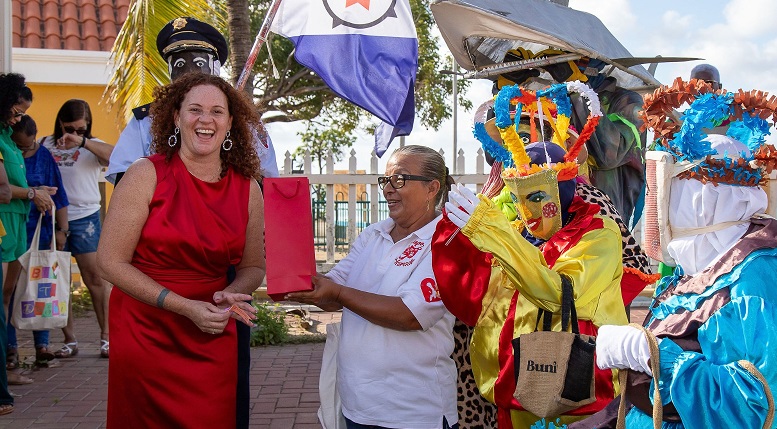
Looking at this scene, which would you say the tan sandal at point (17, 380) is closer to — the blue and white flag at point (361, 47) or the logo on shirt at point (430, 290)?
the blue and white flag at point (361, 47)

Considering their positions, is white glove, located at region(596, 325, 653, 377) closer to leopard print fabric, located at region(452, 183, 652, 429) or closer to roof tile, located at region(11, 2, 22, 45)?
leopard print fabric, located at region(452, 183, 652, 429)

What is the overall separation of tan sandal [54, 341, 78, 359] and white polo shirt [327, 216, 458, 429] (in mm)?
4401

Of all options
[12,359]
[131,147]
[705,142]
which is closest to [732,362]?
[705,142]

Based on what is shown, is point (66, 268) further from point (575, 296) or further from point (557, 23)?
point (575, 296)

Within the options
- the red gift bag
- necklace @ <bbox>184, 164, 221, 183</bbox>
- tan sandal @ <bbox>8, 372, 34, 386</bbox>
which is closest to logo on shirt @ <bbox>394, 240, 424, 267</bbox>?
the red gift bag

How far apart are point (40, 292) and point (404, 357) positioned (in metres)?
3.86

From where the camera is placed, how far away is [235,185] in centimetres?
331

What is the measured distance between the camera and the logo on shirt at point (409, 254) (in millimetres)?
3219

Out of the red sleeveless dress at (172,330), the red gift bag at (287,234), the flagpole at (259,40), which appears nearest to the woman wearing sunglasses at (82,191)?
the flagpole at (259,40)

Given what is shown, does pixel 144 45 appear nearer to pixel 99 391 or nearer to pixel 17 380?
pixel 17 380

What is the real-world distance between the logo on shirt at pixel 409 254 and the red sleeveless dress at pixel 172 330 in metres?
0.69

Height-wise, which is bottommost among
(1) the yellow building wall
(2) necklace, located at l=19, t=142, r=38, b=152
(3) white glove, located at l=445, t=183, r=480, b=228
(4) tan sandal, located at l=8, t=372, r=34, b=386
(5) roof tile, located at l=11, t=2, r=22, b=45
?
(4) tan sandal, located at l=8, t=372, r=34, b=386

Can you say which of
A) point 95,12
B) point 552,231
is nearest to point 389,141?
point 552,231

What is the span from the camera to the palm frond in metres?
8.74
